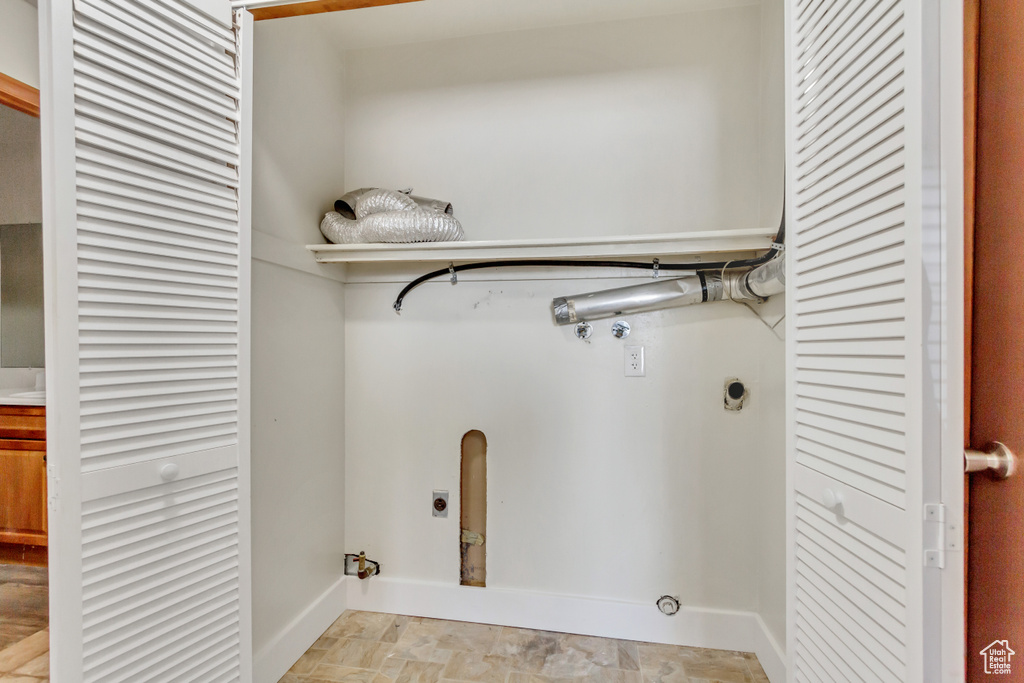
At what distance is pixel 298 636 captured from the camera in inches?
69.8

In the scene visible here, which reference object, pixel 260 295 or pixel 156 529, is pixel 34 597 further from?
pixel 260 295

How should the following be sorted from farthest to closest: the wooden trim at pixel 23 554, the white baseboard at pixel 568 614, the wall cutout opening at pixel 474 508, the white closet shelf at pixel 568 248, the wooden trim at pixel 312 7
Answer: the wall cutout opening at pixel 474 508
the white baseboard at pixel 568 614
the white closet shelf at pixel 568 248
the wooden trim at pixel 23 554
the wooden trim at pixel 312 7

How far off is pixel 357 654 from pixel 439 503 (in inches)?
24.0

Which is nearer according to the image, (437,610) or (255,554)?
(255,554)

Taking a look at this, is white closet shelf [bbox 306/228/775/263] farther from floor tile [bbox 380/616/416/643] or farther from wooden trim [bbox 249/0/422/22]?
floor tile [bbox 380/616/416/643]

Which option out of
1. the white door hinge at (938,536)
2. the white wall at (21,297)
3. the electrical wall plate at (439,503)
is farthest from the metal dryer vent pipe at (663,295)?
the white wall at (21,297)

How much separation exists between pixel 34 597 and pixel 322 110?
6.35ft

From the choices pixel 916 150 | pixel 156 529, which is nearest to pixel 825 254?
pixel 916 150

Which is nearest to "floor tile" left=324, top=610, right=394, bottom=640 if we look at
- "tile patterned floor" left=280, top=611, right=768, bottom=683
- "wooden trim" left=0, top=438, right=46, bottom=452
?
"tile patterned floor" left=280, top=611, right=768, bottom=683

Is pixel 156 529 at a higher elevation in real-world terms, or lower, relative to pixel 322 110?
lower

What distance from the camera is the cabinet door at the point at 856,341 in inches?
27.7

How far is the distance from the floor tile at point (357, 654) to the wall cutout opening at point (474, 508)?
40 cm

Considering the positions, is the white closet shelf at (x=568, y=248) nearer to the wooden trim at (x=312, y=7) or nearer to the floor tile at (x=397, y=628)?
the wooden trim at (x=312, y=7)

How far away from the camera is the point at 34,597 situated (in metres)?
1.46
